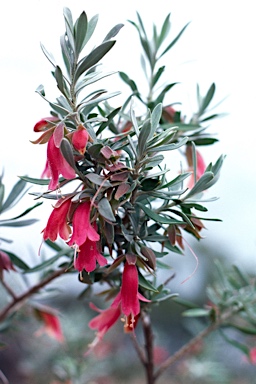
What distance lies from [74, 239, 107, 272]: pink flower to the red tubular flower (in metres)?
0.08

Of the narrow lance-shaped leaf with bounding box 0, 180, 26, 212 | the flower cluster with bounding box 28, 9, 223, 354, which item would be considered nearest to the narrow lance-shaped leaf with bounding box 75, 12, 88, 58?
the flower cluster with bounding box 28, 9, 223, 354

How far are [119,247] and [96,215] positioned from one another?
0.09 metres

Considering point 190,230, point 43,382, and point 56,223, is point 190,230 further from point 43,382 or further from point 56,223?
point 43,382

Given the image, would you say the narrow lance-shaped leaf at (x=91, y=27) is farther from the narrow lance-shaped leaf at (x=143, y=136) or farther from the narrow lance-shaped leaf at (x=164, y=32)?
the narrow lance-shaped leaf at (x=164, y=32)

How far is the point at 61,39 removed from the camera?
0.47 metres

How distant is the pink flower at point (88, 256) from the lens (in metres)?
0.46

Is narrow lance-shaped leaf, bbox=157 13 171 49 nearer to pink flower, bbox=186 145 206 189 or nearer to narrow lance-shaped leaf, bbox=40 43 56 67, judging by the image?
pink flower, bbox=186 145 206 189

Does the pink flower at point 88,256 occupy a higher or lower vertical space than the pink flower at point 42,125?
lower

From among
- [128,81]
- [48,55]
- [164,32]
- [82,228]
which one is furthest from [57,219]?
[164,32]

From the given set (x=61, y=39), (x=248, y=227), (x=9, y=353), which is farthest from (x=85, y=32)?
(x=248, y=227)

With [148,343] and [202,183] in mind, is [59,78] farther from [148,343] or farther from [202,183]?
[148,343]

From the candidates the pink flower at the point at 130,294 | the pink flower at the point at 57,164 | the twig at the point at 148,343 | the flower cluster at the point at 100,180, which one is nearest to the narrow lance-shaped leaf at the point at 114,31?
the flower cluster at the point at 100,180

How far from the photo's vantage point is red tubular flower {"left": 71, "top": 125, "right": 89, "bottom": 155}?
1.44 ft

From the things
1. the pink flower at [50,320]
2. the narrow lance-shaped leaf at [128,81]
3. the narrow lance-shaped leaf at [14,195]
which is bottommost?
the pink flower at [50,320]
